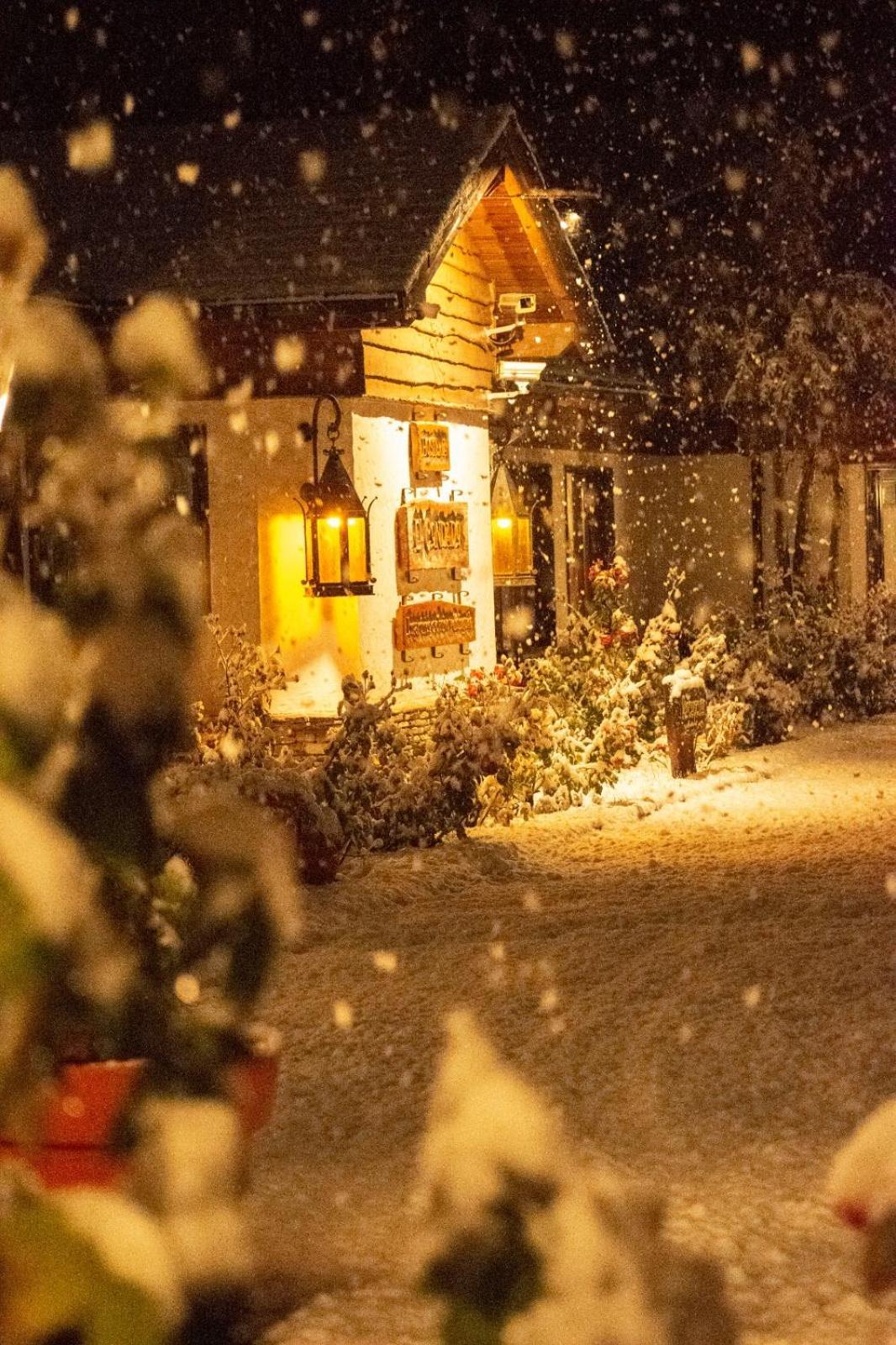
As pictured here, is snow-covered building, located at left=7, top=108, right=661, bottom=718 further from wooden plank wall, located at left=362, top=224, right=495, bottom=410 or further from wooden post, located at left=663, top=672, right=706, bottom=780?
wooden post, located at left=663, top=672, right=706, bottom=780

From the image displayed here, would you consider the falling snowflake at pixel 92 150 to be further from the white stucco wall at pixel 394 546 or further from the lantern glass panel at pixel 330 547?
the lantern glass panel at pixel 330 547

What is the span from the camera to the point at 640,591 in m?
23.5

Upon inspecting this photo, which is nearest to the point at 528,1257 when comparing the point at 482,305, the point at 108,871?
the point at 108,871

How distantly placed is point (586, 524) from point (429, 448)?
303 inches

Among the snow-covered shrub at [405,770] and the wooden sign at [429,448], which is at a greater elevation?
the wooden sign at [429,448]

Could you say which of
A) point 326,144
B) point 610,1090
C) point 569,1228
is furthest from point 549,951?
point 326,144

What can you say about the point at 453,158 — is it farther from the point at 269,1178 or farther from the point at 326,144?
the point at 269,1178

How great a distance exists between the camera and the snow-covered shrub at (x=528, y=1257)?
A: 6.19 feet

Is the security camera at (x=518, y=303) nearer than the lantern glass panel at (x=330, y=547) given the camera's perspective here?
No

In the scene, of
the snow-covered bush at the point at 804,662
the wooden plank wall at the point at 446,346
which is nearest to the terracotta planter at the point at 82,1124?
the wooden plank wall at the point at 446,346

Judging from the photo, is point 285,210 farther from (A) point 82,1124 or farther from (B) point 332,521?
(A) point 82,1124

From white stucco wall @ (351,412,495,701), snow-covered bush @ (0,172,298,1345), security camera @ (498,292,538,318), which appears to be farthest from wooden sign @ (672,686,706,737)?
snow-covered bush @ (0,172,298,1345)

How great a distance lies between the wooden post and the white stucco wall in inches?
64.4

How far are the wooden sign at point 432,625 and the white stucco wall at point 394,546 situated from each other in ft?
0.34
